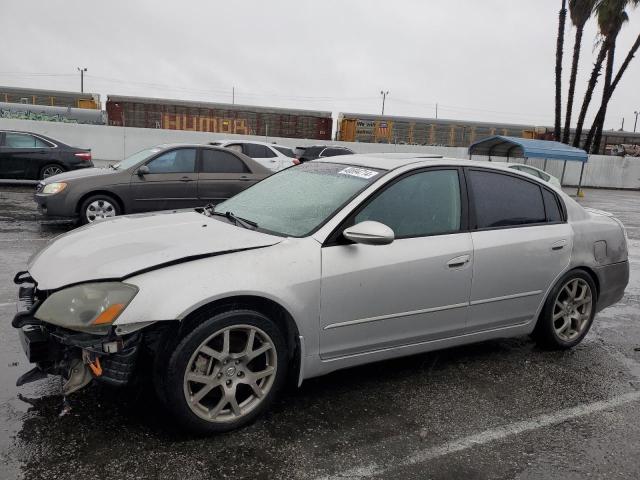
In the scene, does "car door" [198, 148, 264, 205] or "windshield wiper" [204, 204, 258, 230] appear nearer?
"windshield wiper" [204, 204, 258, 230]

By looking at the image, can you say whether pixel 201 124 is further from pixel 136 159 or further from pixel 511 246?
pixel 511 246

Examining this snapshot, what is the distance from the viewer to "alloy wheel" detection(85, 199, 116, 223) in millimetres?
8359

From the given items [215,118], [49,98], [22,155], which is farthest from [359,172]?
[49,98]

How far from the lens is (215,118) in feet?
93.0

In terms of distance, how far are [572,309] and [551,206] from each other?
85 centimetres

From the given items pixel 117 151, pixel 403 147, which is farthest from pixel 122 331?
pixel 403 147

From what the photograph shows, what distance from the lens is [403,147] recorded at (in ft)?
98.4

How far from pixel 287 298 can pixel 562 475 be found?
163cm

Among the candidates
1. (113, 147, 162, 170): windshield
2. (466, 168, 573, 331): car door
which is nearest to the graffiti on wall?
(113, 147, 162, 170): windshield

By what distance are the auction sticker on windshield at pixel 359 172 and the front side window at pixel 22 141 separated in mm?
11065

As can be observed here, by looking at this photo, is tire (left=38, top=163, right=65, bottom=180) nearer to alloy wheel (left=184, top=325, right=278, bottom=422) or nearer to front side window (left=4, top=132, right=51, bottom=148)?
front side window (left=4, top=132, right=51, bottom=148)

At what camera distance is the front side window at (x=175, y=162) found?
8812 mm

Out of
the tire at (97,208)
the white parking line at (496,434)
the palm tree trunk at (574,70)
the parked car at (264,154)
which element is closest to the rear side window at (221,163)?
the tire at (97,208)

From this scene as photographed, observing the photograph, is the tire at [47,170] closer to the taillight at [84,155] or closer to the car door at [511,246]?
the taillight at [84,155]
